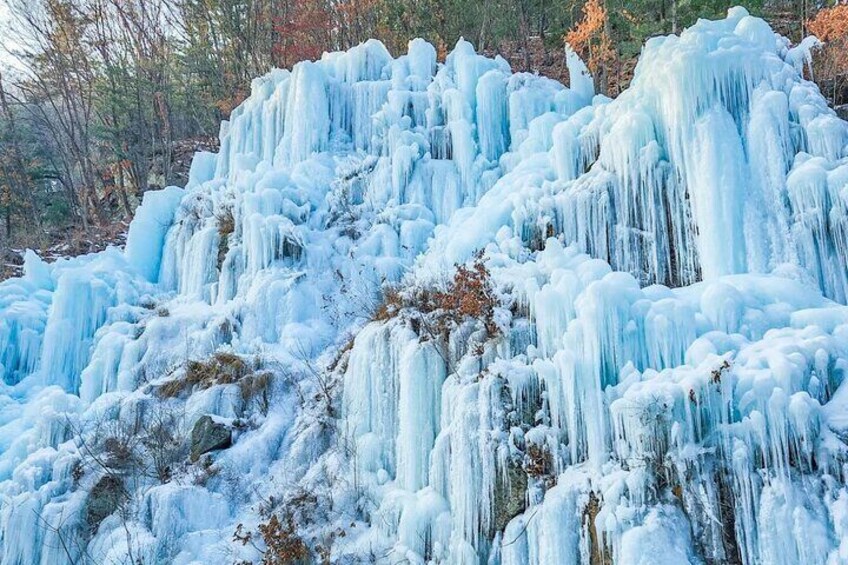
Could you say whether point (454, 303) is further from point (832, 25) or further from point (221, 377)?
point (832, 25)

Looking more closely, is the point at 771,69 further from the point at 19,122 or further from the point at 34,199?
the point at 19,122

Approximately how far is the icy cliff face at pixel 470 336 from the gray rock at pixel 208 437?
4cm

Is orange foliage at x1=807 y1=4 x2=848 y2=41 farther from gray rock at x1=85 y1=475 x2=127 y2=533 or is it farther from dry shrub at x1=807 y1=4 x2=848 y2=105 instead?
gray rock at x1=85 y1=475 x2=127 y2=533

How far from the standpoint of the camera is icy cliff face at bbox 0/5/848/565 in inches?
178

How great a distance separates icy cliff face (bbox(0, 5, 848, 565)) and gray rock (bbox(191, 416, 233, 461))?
0.04 m

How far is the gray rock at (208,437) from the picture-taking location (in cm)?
742

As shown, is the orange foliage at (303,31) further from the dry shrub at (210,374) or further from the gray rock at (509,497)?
the gray rock at (509,497)

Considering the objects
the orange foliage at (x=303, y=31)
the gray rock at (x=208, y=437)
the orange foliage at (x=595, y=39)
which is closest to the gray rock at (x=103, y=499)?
the gray rock at (x=208, y=437)

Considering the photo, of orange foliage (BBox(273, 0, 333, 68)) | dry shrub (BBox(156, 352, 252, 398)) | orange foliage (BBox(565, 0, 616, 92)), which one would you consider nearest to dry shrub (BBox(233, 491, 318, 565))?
dry shrub (BBox(156, 352, 252, 398))

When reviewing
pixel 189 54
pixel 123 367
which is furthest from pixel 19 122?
pixel 123 367

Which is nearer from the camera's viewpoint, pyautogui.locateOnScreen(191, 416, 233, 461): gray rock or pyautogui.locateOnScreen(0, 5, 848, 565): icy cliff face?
pyautogui.locateOnScreen(0, 5, 848, 565): icy cliff face

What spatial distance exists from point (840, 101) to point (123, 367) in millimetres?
10627

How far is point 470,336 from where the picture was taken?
6.20 meters

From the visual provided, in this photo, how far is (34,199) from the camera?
64.4 feet
